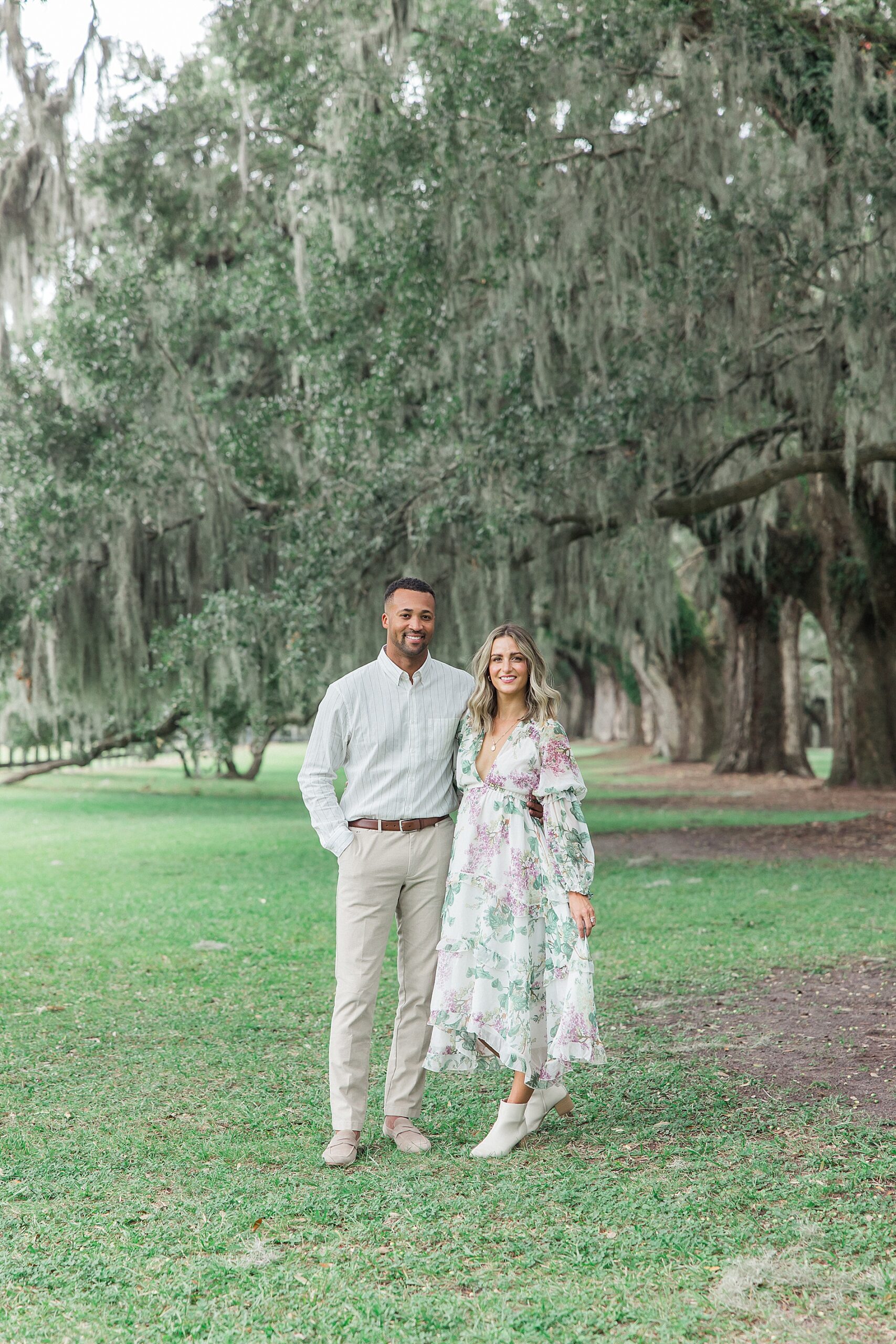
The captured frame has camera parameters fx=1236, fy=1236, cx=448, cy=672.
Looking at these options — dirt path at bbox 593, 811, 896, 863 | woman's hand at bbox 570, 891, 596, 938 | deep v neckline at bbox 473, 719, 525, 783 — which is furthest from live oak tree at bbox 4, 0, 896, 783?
woman's hand at bbox 570, 891, 596, 938

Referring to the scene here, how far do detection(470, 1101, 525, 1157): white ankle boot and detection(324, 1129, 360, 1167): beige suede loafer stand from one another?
1.10 ft

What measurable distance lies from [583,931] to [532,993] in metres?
0.25

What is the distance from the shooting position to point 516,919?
3604mm

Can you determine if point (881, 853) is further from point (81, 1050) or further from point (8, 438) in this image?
point (8, 438)

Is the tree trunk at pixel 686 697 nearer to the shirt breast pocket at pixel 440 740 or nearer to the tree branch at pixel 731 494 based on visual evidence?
the tree branch at pixel 731 494

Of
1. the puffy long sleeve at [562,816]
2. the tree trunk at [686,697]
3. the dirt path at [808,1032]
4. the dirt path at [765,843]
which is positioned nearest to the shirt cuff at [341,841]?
the puffy long sleeve at [562,816]

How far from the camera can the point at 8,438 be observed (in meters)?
11.7

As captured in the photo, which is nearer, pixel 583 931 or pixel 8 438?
pixel 583 931

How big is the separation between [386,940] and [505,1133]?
2.12 ft

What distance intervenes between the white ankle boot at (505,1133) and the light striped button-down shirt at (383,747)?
34.5 inches

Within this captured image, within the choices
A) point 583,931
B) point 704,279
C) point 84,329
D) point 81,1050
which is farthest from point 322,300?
point 583,931

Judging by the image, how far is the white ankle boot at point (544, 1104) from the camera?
12.2 ft

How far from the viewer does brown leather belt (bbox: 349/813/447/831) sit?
3.66 metres

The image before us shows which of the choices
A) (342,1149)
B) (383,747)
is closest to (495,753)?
(383,747)
